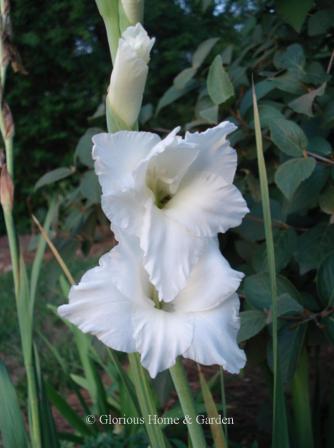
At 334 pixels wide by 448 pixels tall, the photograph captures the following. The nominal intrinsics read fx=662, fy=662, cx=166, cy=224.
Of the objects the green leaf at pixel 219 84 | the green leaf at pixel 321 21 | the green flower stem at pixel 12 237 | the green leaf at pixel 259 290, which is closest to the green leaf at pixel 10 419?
the green flower stem at pixel 12 237

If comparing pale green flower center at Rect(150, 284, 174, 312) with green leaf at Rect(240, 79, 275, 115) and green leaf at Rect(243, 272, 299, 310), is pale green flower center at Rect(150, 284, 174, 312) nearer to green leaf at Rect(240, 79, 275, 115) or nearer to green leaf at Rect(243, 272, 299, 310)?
green leaf at Rect(243, 272, 299, 310)

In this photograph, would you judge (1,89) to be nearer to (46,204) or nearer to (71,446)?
(71,446)

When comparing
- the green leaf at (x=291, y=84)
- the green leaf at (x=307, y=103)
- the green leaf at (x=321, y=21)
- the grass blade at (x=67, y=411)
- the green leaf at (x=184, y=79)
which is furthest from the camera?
the grass blade at (x=67, y=411)

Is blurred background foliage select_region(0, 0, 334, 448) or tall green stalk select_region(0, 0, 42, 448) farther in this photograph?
blurred background foliage select_region(0, 0, 334, 448)

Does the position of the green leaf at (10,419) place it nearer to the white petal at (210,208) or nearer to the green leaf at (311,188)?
the white petal at (210,208)

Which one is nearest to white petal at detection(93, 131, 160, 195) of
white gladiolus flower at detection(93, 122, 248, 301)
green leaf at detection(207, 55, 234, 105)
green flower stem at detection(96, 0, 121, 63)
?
white gladiolus flower at detection(93, 122, 248, 301)

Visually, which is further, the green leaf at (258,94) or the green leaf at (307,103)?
the green leaf at (258,94)

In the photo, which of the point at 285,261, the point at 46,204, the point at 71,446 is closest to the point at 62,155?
the point at 46,204
